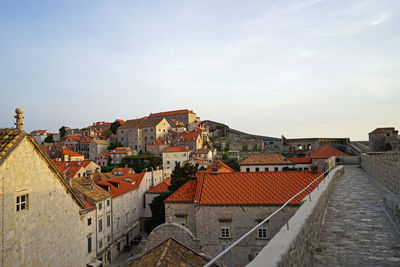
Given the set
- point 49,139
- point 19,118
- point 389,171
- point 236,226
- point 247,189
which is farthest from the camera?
point 49,139

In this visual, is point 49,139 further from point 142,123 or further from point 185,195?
point 185,195

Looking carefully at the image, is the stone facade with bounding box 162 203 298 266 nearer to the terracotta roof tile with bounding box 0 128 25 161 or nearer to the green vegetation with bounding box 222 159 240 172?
the terracotta roof tile with bounding box 0 128 25 161

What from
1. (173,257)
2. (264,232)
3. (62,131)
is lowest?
(264,232)

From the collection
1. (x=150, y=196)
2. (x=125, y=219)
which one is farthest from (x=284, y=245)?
(x=150, y=196)

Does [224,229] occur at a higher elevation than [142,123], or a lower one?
lower

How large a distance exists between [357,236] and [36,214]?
26.6 ft

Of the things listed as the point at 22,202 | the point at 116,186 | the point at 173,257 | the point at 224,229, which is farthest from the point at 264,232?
the point at 116,186

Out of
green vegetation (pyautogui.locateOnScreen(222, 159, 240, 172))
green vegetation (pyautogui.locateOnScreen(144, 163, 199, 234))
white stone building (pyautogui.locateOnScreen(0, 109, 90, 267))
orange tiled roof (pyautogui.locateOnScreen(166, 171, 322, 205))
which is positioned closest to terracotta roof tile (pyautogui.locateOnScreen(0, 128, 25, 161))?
white stone building (pyautogui.locateOnScreen(0, 109, 90, 267))

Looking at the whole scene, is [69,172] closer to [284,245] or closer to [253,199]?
[253,199]

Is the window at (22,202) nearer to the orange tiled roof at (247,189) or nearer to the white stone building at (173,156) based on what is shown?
the orange tiled roof at (247,189)

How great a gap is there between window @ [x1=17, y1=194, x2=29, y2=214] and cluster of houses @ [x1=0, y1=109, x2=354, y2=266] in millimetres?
22

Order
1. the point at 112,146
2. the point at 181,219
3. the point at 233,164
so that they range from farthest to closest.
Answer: the point at 112,146, the point at 233,164, the point at 181,219

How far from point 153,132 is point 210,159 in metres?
27.4

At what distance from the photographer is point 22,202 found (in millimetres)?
5957
